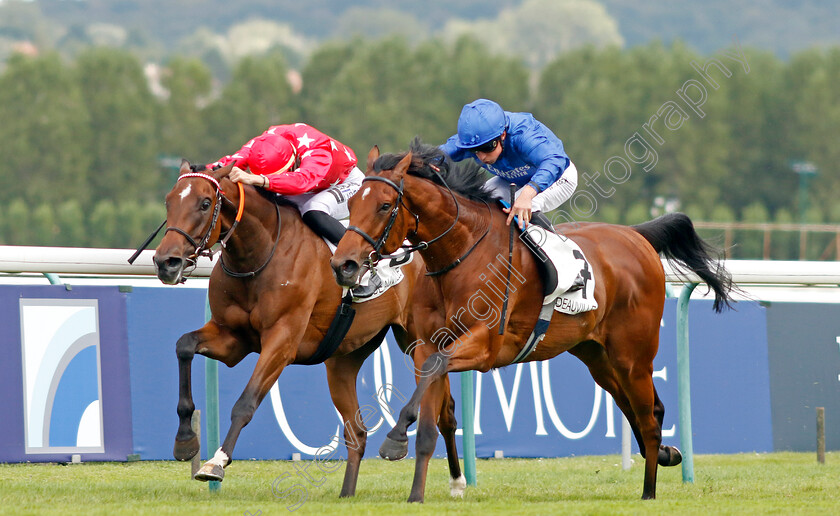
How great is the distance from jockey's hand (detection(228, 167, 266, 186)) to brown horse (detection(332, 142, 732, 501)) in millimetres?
604

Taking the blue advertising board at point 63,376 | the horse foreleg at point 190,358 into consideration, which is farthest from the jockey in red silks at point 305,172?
the blue advertising board at point 63,376

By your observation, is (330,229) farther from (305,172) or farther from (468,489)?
(468,489)

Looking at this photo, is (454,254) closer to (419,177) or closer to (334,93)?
(419,177)

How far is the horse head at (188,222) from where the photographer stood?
4.79m

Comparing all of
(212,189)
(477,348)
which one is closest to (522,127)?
(477,348)

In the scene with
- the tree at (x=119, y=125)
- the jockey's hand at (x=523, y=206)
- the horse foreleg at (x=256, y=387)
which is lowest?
the horse foreleg at (x=256, y=387)

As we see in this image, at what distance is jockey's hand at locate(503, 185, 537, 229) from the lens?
5.29 meters

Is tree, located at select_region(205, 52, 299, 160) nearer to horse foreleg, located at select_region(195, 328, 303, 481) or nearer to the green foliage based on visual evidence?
the green foliage

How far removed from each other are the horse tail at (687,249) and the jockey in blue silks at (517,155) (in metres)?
1.03

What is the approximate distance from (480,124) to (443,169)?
0.96ft

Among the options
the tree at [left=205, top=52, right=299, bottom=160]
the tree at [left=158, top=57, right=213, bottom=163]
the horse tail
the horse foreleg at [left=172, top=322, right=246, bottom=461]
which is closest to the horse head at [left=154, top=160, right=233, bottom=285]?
the horse foreleg at [left=172, top=322, right=246, bottom=461]

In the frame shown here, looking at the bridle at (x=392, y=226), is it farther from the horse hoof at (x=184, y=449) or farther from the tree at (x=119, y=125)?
the tree at (x=119, y=125)

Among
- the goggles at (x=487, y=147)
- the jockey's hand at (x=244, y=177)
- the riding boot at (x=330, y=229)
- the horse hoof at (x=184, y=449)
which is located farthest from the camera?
the riding boot at (x=330, y=229)

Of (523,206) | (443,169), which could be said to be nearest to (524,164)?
(523,206)
